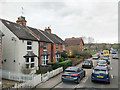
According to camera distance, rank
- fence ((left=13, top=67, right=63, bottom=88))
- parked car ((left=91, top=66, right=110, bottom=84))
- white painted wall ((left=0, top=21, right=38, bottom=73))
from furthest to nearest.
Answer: white painted wall ((left=0, top=21, right=38, bottom=73)) < parked car ((left=91, top=66, right=110, bottom=84)) < fence ((left=13, top=67, right=63, bottom=88))

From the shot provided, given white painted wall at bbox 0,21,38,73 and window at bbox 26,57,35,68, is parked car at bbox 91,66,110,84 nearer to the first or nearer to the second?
window at bbox 26,57,35,68

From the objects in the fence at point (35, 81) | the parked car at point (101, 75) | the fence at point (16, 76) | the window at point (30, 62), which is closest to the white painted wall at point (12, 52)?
the window at point (30, 62)

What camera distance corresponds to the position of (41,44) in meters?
19.9

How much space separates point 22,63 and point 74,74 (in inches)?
334

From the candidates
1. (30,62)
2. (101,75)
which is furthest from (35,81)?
(30,62)

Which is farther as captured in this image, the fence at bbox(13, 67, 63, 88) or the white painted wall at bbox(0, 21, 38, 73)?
the white painted wall at bbox(0, 21, 38, 73)

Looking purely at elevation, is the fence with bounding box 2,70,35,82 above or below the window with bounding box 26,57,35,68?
below

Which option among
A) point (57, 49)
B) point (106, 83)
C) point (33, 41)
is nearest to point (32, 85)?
point (106, 83)

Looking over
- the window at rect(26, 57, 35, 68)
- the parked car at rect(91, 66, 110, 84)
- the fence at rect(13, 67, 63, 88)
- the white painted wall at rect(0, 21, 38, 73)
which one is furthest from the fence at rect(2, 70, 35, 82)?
the parked car at rect(91, 66, 110, 84)

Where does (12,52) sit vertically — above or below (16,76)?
above

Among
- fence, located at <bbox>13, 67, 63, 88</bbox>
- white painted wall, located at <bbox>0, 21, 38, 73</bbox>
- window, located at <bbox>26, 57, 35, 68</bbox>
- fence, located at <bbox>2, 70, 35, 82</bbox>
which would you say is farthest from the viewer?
window, located at <bbox>26, 57, 35, 68</bbox>

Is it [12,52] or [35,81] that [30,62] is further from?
[35,81]

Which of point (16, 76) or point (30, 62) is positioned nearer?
point (16, 76)

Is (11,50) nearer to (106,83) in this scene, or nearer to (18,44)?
(18,44)
